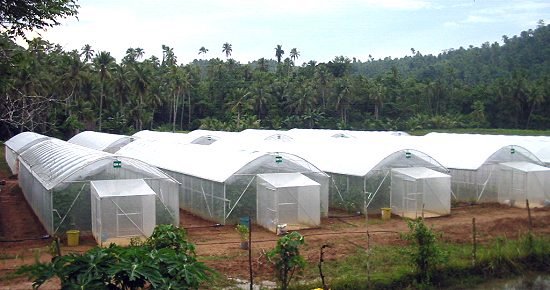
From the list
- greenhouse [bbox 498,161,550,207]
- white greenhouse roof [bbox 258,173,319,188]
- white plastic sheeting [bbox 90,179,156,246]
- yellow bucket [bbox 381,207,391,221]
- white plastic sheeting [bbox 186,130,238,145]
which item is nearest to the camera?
Answer: white plastic sheeting [bbox 90,179,156,246]

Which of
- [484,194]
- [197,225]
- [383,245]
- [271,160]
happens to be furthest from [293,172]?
[484,194]

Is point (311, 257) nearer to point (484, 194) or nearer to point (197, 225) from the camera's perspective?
point (197, 225)

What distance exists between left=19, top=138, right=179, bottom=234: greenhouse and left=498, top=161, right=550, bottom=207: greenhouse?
14273 mm

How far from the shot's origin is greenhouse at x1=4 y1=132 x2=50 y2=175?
107ft

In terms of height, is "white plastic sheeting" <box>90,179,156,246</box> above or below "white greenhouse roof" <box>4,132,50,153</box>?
below

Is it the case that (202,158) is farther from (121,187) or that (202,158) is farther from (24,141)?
(24,141)

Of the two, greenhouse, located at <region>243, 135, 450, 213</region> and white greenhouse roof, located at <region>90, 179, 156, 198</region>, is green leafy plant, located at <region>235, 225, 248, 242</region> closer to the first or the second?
white greenhouse roof, located at <region>90, 179, 156, 198</region>

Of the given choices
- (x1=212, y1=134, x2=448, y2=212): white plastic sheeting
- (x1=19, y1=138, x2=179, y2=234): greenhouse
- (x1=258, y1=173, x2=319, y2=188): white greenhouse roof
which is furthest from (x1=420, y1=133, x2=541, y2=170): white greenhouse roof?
(x1=19, y1=138, x2=179, y2=234): greenhouse

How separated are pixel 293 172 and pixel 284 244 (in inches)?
380

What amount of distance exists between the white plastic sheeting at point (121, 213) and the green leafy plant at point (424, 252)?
26.8ft

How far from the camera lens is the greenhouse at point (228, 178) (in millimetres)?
19922

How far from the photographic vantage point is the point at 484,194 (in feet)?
79.0

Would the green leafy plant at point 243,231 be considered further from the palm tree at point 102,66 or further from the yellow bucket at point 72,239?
the palm tree at point 102,66

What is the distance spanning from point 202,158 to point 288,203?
558 cm
